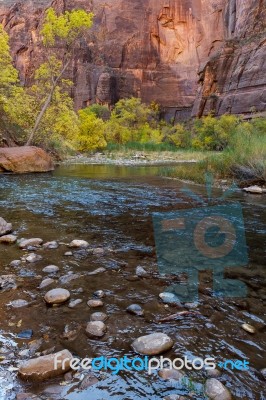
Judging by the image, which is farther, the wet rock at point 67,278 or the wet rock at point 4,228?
the wet rock at point 4,228

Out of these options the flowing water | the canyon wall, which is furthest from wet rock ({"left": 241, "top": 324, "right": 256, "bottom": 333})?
the canyon wall

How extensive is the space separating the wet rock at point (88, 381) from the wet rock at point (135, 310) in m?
0.62

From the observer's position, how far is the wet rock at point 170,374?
1491 mm

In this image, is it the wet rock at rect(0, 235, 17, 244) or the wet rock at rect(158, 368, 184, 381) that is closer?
the wet rock at rect(158, 368, 184, 381)

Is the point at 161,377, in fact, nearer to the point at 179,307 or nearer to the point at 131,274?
the point at 179,307

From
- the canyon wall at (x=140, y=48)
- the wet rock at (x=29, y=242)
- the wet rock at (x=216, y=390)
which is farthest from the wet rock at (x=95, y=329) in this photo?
the canyon wall at (x=140, y=48)

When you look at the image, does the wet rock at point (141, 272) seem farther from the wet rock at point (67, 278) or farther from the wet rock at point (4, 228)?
the wet rock at point (4, 228)

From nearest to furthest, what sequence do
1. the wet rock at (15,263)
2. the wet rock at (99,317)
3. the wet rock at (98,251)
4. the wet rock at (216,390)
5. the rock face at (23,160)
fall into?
1. the wet rock at (216,390)
2. the wet rock at (99,317)
3. the wet rock at (15,263)
4. the wet rock at (98,251)
5. the rock face at (23,160)

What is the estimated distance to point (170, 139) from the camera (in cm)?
3781

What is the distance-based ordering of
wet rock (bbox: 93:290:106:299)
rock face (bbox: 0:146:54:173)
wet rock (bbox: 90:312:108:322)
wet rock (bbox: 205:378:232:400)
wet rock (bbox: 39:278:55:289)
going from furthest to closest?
1. rock face (bbox: 0:146:54:173)
2. wet rock (bbox: 39:278:55:289)
3. wet rock (bbox: 93:290:106:299)
4. wet rock (bbox: 90:312:108:322)
5. wet rock (bbox: 205:378:232:400)

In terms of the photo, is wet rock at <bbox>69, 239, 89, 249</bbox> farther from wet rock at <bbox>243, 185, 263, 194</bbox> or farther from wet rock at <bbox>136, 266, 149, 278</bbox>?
wet rock at <bbox>243, 185, 263, 194</bbox>

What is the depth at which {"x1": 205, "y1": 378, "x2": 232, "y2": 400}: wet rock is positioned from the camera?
53.3 inches

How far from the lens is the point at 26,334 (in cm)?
183

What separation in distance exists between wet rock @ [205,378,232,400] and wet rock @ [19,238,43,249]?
2.50m
